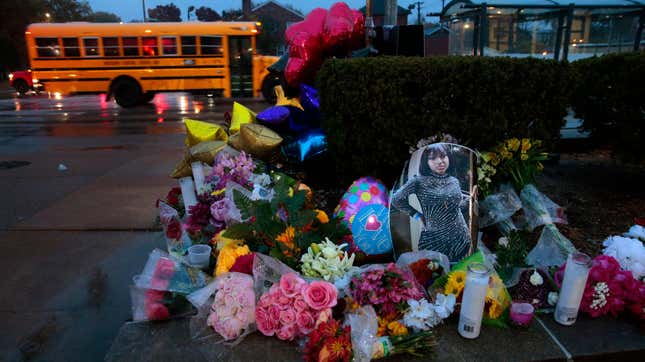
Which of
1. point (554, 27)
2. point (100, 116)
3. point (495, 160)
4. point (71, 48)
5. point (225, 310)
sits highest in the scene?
point (554, 27)

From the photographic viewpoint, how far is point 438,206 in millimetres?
3000

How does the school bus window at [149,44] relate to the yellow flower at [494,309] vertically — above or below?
above

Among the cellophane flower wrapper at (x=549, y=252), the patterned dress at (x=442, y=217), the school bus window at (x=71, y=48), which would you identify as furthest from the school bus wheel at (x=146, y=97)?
the cellophane flower wrapper at (x=549, y=252)

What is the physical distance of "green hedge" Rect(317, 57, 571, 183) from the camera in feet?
11.4

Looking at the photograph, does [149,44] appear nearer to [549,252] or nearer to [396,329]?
[549,252]

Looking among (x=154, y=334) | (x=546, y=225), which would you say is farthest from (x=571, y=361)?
(x=154, y=334)

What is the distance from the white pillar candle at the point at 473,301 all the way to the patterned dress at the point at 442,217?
0.70 meters

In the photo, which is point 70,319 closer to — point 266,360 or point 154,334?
point 154,334

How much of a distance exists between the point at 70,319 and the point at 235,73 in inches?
593

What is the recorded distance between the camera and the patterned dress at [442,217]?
2.97 meters

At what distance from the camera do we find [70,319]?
3.05 metres

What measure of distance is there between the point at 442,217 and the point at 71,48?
1674 centimetres

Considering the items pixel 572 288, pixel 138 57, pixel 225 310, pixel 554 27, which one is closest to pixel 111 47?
pixel 138 57

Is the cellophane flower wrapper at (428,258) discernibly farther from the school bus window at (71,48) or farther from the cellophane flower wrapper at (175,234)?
the school bus window at (71,48)
